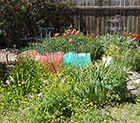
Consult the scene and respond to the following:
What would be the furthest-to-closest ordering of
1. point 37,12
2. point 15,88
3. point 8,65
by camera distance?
point 37,12 → point 8,65 → point 15,88

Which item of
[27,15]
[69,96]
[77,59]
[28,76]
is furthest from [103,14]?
[69,96]

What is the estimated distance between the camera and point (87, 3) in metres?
7.09

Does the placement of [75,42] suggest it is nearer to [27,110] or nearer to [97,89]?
[97,89]

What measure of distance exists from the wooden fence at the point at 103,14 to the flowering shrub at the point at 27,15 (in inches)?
18.9

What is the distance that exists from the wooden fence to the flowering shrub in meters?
0.48

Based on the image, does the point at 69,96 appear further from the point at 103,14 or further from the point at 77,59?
the point at 103,14

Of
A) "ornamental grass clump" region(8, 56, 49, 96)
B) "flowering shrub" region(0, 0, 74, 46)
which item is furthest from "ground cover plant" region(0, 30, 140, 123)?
"flowering shrub" region(0, 0, 74, 46)

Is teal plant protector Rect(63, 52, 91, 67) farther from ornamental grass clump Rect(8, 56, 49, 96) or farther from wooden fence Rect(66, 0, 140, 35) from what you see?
wooden fence Rect(66, 0, 140, 35)

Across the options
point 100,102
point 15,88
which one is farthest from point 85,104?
point 15,88

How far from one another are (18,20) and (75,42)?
2.73 m

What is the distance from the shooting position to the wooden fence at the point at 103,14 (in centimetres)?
660

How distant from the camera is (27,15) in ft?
22.7

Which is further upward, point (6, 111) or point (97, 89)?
point (97, 89)

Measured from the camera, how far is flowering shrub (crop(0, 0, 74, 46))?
666cm
